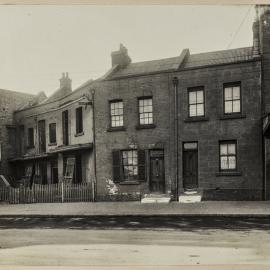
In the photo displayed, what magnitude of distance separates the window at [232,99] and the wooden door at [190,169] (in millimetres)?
2514

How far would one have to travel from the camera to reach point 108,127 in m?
23.2

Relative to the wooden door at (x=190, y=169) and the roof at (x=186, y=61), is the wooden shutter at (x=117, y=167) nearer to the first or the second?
the wooden door at (x=190, y=169)

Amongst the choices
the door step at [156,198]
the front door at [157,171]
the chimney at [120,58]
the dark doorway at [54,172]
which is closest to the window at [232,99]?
the front door at [157,171]

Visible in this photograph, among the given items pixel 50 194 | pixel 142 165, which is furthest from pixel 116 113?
pixel 50 194

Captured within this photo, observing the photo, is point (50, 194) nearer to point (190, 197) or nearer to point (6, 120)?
point (190, 197)

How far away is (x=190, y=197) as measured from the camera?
21078mm

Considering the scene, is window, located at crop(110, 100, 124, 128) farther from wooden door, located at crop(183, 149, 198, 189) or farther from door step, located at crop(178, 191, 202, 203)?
door step, located at crop(178, 191, 202, 203)

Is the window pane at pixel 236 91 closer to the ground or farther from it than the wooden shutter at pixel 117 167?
farther from it

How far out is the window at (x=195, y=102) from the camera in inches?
843

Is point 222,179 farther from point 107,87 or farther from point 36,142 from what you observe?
point 36,142

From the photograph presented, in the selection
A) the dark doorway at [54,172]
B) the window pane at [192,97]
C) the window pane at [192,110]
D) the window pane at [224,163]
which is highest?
the window pane at [192,97]

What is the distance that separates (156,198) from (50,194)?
5520mm

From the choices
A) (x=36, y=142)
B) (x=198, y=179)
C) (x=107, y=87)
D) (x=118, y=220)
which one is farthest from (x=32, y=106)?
(x=118, y=220)

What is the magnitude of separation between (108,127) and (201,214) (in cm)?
875
